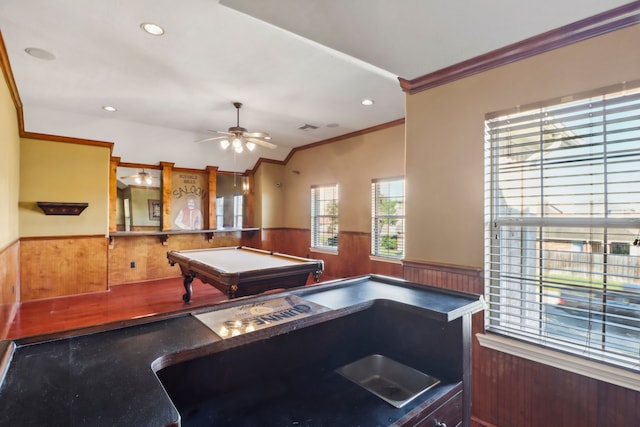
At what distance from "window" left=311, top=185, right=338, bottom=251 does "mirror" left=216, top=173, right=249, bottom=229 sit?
185 cm

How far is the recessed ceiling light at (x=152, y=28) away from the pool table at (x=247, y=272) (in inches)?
86.3

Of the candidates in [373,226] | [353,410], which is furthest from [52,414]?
[373,226]

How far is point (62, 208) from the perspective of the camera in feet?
15.5

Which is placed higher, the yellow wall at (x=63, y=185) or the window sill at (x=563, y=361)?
the yellow wall at (x=63, y=185)

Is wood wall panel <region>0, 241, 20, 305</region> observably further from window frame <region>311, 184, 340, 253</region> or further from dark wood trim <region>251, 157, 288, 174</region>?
window frame <region>311, 184, 340, 253</region>

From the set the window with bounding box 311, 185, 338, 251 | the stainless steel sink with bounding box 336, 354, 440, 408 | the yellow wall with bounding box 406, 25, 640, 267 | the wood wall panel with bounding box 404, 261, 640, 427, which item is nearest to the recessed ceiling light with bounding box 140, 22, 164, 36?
the yellow wall with bounding box 406, 25, 640, 267

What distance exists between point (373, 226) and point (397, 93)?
2.28 m

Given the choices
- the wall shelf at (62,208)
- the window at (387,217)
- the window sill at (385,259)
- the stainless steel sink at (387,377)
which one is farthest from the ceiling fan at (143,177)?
the stainless steel sink at (387,377)

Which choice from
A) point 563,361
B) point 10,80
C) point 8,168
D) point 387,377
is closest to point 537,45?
point 563,361

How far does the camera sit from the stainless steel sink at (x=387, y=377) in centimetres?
144

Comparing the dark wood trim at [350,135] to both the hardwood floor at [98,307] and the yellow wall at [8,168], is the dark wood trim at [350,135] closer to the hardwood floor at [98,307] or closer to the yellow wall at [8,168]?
the hardwood floor at [98,307]

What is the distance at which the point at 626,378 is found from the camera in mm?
1688

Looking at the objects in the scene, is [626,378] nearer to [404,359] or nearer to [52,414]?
[404,359]

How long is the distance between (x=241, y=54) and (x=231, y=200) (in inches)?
186
